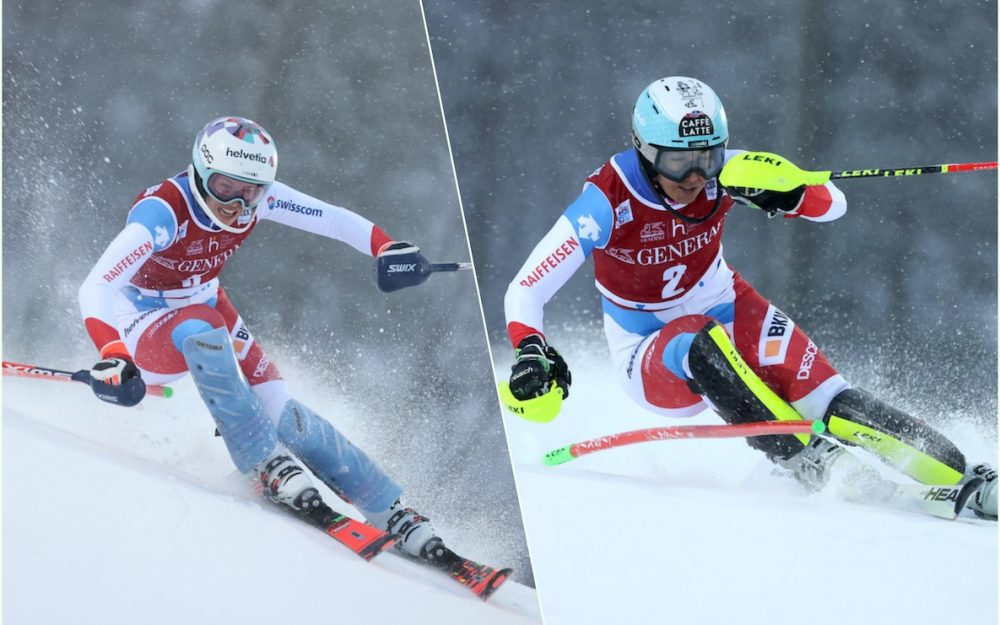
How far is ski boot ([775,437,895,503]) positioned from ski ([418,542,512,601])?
981 mm

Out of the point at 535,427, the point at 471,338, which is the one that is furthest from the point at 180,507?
the point at 535,427

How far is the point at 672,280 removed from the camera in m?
3.57

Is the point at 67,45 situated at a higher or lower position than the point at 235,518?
higher

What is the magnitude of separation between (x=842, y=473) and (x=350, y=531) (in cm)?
145

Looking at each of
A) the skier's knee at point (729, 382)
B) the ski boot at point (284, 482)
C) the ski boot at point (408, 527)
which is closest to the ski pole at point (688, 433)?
the skier's knee at point (729, 382)

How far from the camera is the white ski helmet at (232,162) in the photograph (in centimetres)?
312

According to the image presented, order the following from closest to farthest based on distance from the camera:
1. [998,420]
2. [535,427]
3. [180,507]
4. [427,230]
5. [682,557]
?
[180,507]
[682,557]
[427,230]
[535,427]
[998,420]

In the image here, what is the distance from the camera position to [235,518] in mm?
3170

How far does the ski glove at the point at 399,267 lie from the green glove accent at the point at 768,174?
996 mm

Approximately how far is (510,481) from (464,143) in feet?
4.04

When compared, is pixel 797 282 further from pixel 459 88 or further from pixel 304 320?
pixel 304 320

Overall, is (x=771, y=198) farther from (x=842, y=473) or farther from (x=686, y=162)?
(x=842, y=473)

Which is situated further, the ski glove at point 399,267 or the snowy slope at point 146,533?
the ski glove at point 399,267

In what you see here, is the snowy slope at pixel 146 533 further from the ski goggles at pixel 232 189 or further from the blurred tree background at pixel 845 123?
the blurred tree background at pixel 845 123
